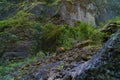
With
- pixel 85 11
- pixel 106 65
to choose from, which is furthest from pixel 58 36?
pixel 106 65

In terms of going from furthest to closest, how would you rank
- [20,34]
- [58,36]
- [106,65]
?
[20,34] < [58,36] < [106,65]

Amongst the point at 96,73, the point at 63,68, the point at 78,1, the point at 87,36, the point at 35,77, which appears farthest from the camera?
the point at 78,1

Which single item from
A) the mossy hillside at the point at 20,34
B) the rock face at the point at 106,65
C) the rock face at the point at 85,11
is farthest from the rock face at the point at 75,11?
the rock face at the point at 106,65

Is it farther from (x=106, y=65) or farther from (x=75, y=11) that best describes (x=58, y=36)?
(x=106, y=65)

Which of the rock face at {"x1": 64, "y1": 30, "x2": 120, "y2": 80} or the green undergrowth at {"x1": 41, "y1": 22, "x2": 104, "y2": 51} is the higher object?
the rock face at {"x1": 64, "y1": 30, "x2": 120, "y2": 80}

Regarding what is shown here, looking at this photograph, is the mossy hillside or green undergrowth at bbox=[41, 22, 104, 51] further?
the mossy hillside

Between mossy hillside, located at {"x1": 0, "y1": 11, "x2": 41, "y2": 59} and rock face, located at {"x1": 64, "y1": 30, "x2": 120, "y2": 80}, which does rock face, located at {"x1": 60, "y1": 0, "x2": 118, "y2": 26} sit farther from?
rock face, located at {"x1": 64, "y1": 30, "x2": 120, "y2": 80}

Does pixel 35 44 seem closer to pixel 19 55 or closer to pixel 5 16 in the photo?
pixel 19 55

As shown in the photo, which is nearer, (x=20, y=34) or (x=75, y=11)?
(x=20, y=34)

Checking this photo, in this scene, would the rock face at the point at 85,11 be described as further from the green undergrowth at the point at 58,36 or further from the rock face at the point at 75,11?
the green undergrowth at the point at 58,36

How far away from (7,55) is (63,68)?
503cm

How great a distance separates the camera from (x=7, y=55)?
1007 cm

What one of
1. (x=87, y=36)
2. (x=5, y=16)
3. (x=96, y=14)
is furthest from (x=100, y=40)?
(x=5, y=16)

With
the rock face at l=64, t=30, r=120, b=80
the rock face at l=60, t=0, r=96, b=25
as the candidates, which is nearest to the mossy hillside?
the rock face at l=60, t=0, r=96, b=25
